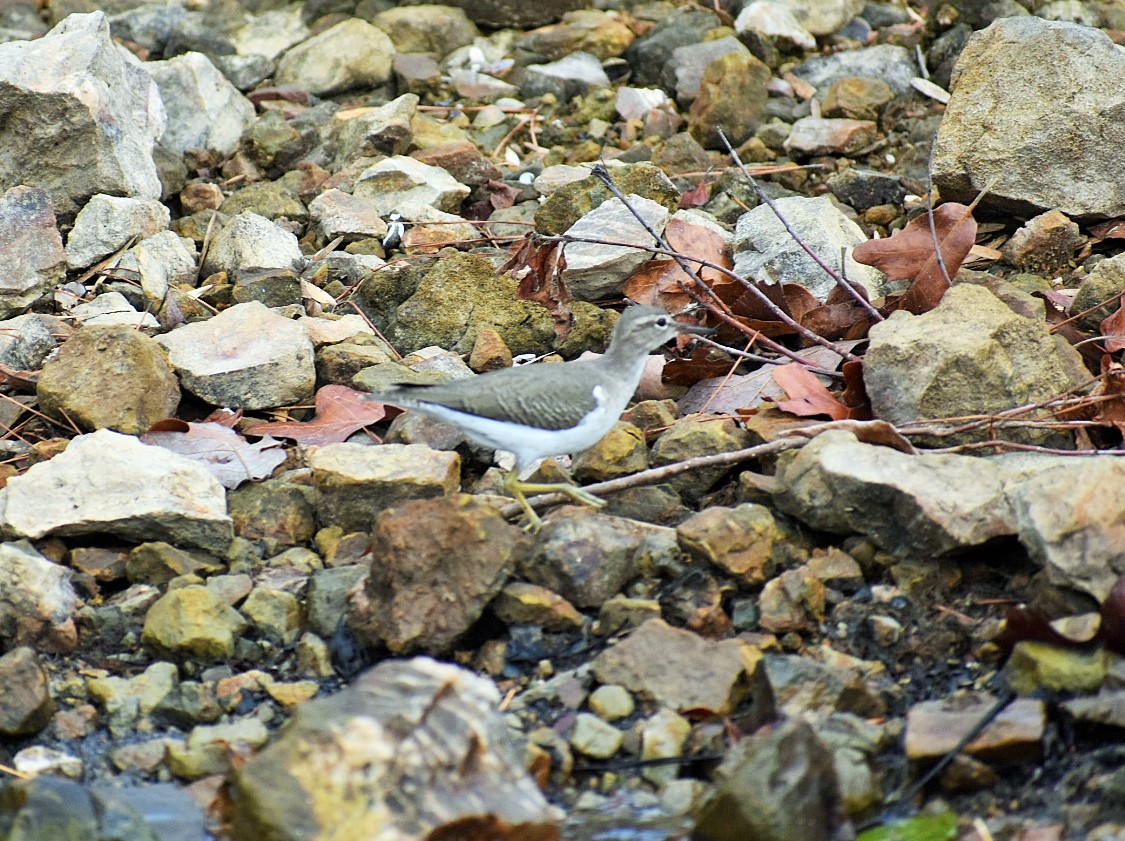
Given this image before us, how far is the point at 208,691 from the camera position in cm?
539

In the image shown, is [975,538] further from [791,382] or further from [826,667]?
[791,382]

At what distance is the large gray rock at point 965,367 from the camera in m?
6.11

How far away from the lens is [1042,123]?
8.34 meters

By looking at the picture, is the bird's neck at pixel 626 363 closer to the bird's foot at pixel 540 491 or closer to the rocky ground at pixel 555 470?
the rocky ground at pixel 555 470

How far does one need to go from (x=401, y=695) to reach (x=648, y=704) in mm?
1159

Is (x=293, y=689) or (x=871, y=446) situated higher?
(x=871, y=446)

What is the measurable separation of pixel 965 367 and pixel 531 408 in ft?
6.33

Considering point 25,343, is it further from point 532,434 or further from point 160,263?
point 532,434

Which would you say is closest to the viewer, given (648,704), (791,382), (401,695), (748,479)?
(401,695)

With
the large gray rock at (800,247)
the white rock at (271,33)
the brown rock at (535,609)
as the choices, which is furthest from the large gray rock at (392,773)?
the white rock at (271,33)

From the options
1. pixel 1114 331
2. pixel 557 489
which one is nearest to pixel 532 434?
pixel 557 489

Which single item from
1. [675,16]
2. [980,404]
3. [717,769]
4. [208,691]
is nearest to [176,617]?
[208,691]

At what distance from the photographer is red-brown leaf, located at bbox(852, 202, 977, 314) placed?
7.08 metres

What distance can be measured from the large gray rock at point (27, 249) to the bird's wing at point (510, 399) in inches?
115
